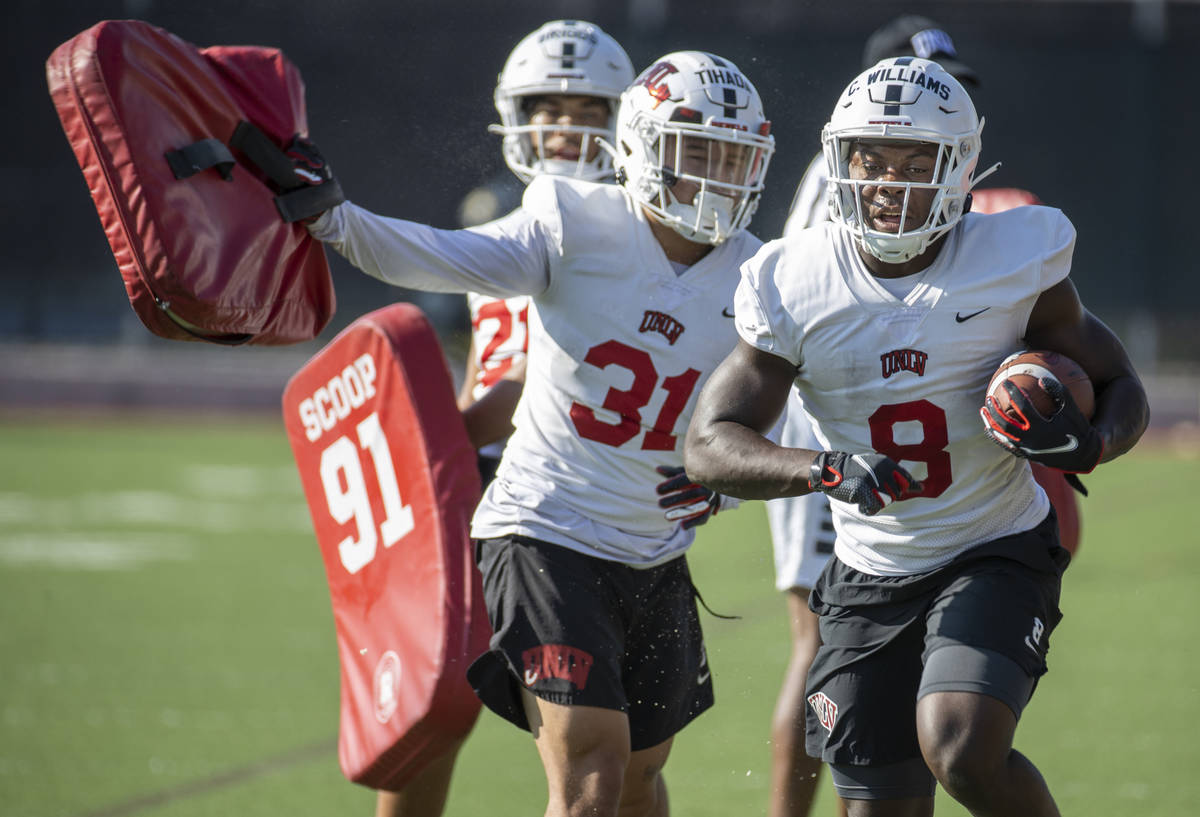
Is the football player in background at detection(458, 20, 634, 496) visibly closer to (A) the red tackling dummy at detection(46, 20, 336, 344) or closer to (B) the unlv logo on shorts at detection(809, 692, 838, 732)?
(A) the red tackling dummy at detection(46, 20, 336, 344)

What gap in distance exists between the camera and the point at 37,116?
1303 cm

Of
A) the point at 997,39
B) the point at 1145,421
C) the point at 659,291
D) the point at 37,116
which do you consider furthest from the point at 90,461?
the point at 1145,421

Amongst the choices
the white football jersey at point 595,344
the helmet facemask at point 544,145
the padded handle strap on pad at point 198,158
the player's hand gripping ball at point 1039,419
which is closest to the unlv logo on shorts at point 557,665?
the white football jersey at point 595,344

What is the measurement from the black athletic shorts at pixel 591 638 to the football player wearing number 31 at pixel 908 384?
414 millimetres

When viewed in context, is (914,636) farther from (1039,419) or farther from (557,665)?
(557,665)

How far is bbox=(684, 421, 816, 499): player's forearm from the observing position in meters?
2.38

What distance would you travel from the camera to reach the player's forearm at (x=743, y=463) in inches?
93.9

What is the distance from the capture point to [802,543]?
345cm

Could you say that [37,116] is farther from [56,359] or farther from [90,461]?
[90,461]

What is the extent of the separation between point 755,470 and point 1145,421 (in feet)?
2.29

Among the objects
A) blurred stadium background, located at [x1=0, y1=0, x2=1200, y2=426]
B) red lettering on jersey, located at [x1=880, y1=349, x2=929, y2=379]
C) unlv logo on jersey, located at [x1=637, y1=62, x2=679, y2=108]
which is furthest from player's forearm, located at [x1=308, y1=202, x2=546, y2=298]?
blurred stadium background, located at [x1=0, y1=0, x2=1200, y2=426]

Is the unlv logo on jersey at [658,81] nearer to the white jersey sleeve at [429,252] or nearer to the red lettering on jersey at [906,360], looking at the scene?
the white jersey sleeve at [429,252]

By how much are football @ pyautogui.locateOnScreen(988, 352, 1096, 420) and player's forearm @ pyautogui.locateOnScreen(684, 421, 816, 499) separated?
1.09 feet

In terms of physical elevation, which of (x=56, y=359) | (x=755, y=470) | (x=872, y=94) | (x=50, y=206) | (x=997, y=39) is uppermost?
(x=872, y=94)
